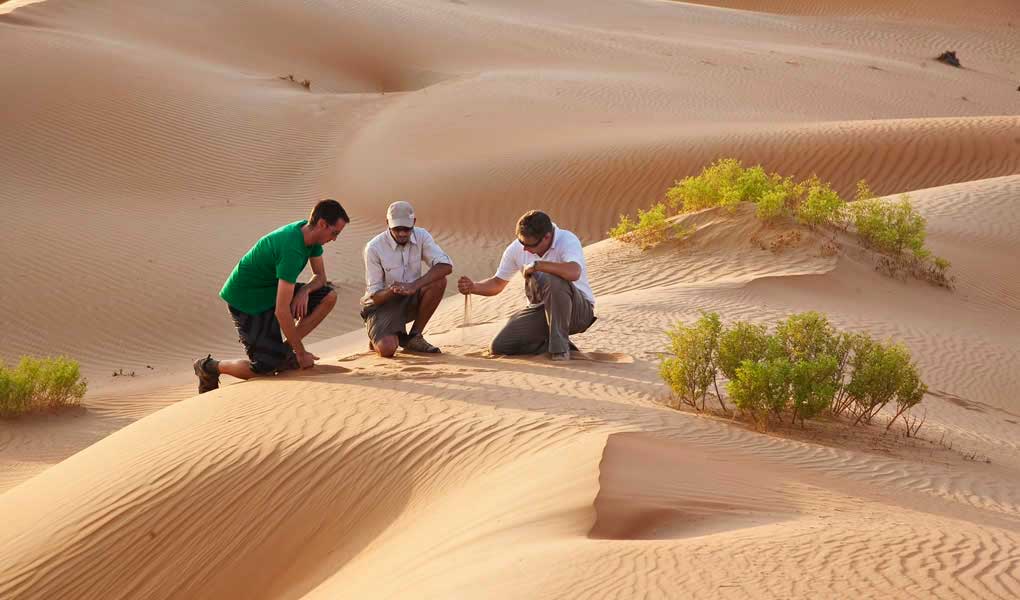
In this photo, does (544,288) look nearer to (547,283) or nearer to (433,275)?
(547,283)

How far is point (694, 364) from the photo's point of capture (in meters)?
8.10

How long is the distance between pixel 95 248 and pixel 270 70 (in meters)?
11.7

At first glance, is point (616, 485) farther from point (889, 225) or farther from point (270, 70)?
point (270, 70)

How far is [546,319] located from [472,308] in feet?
16.2

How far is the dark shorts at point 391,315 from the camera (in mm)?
9086

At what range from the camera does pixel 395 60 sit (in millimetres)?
30500

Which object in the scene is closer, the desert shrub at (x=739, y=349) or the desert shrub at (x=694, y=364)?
the desert shrub at (x=694, y=364)

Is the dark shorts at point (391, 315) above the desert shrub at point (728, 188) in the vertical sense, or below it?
below

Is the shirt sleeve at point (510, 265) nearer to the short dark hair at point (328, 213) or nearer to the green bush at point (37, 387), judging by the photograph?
the short dark hair at point (328, 213)

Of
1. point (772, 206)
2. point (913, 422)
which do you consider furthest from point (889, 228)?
point (913, 422)

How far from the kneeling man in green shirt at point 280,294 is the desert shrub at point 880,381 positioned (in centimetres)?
397

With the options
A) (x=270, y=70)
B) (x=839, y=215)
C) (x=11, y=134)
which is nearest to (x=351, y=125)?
(x=270, y=70)

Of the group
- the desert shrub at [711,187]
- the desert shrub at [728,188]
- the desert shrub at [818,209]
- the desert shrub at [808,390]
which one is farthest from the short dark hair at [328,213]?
the desert shrub at [711,187]

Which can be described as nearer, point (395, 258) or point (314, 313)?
point (314, 313)
